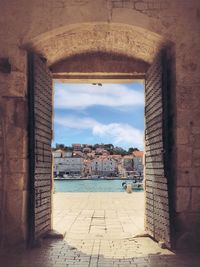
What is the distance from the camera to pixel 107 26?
6688mm

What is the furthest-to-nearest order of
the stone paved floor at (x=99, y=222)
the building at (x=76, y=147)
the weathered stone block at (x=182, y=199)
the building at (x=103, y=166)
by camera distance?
the building at (x=76, y=147) → the building at (x=103, y=166) → the stone paved floor at (x=99, y=222) → the weathered stone block at (x=182, y=199)

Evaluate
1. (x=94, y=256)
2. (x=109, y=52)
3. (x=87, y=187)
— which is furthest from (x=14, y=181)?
(x=87, y=187)

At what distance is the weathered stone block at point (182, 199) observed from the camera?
6223mm

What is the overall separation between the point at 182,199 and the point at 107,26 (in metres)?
2.97

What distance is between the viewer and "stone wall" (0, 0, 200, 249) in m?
6.26

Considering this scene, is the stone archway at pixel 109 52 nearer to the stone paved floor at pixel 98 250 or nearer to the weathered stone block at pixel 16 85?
the stone paved floor at pixel 98 250

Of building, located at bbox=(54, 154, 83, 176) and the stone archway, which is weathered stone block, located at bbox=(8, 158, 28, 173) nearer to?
the stone archway

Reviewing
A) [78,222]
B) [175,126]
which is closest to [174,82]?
[175,126]

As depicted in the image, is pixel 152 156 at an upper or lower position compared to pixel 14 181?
upper

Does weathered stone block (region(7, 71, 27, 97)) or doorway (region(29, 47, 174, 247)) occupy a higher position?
weathered stone block (region(7, 71, 27, 97))

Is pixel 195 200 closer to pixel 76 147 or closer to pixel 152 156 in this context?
pixel 152 156

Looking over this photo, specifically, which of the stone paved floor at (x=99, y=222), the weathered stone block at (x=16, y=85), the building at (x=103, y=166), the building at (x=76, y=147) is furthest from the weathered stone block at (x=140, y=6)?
the building at (x=76, y=147)

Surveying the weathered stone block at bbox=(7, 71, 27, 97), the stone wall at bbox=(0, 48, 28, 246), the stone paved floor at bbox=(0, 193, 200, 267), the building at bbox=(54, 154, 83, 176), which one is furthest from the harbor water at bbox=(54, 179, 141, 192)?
the weathered stone block at bbox=(7, 71, 27, 97)

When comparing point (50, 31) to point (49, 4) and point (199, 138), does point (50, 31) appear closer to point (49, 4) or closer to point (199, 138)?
point (49, 4)
